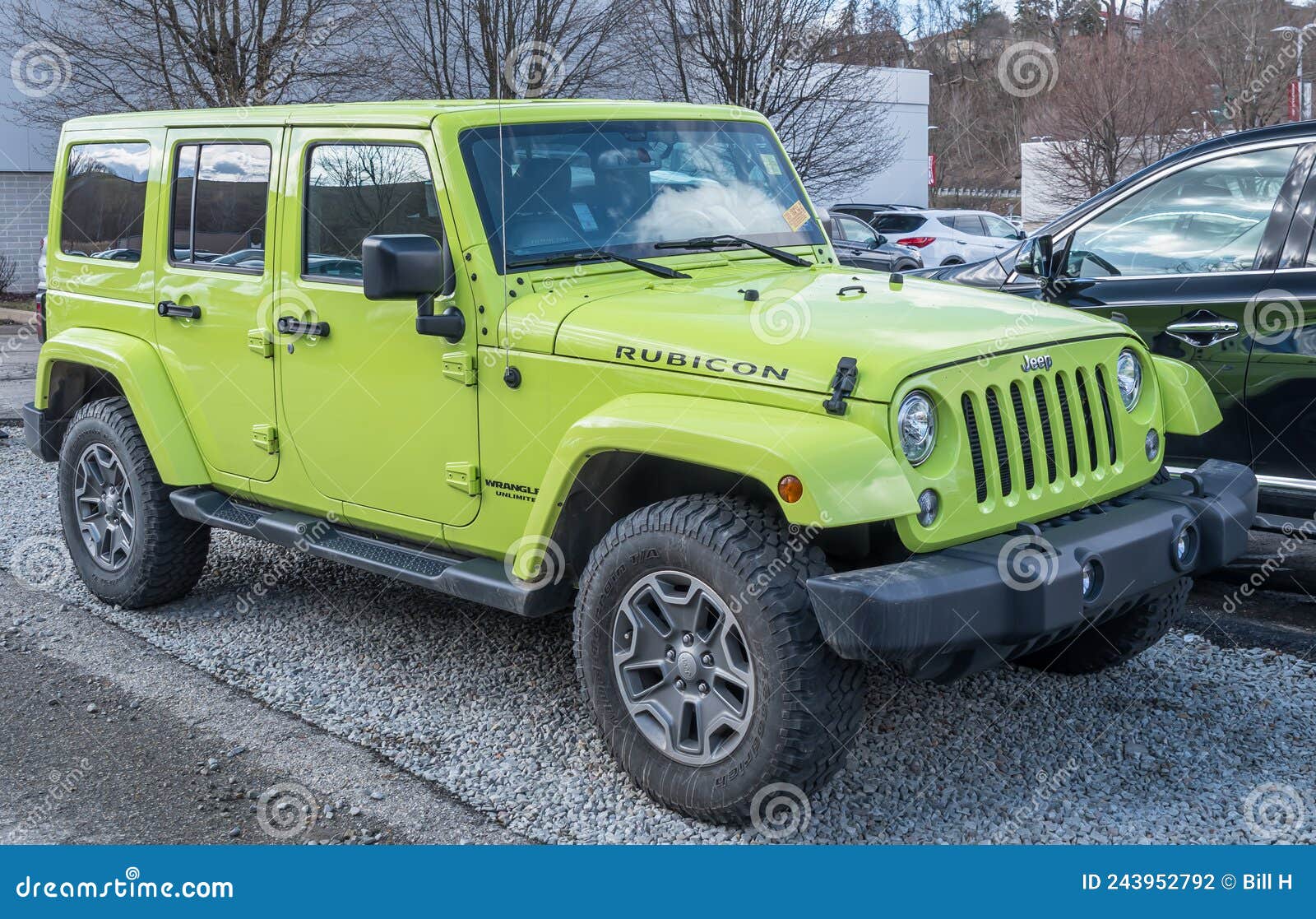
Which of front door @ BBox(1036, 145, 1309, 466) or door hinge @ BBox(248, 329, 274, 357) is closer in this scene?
door hinge @ BBox(248, 329, 274, 357)

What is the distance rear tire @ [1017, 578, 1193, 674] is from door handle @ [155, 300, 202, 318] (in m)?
3.47

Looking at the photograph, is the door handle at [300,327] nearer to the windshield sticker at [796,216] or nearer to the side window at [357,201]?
the side window at [357,201]

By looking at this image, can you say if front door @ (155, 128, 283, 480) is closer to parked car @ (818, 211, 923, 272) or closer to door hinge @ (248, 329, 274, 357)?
door hinge @ (248, 329, 274, 357)

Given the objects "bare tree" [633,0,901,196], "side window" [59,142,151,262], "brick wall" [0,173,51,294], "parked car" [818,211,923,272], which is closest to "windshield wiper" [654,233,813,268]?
"side window" [59,142,151,262]

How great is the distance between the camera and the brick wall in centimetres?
2402

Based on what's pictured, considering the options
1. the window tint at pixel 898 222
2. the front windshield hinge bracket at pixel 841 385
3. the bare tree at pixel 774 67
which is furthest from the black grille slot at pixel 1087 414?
the window tint at pixel 898 222

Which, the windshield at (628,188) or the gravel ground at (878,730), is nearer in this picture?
the gravel ground at (878,730)

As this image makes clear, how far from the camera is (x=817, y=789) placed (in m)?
3.83

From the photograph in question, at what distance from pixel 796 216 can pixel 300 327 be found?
190 cm

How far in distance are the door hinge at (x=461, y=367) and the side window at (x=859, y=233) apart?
17.1 meters

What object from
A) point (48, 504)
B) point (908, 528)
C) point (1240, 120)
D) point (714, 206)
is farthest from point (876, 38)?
point (908, 528)

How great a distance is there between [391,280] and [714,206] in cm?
134

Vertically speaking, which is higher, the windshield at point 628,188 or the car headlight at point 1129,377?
the windshield at point 628,188

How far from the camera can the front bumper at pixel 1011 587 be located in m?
3.39
